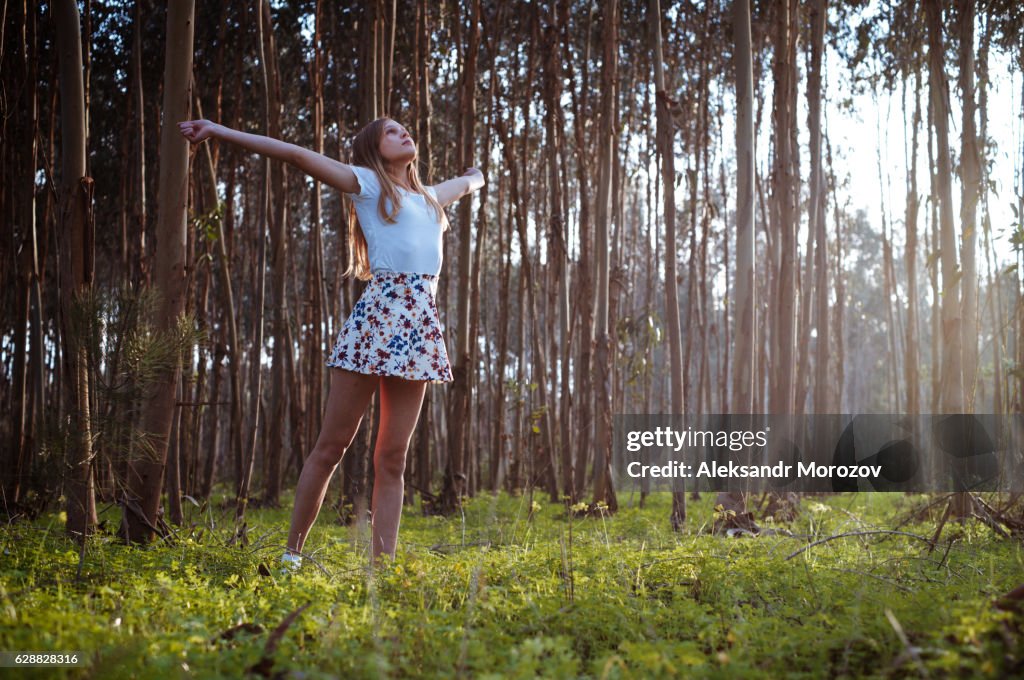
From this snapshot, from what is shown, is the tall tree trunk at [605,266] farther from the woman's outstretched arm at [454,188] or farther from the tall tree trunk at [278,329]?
the woman's outstretched arm at [454,188]

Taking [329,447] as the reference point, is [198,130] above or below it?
above

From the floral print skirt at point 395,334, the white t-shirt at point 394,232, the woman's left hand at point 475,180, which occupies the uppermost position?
the woman's left hand at point 475,180

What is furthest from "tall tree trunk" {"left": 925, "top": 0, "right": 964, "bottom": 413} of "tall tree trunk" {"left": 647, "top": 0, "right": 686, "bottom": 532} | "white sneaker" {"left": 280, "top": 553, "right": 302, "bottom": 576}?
"white sneaker" {"left": 280, "top": 553, "right": 302, "bottom": 576}

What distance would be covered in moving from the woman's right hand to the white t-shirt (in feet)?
1.69

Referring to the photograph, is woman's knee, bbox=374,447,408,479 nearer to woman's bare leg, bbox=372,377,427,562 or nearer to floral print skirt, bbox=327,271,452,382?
woman's bare leg, bbox=372,377,427,562

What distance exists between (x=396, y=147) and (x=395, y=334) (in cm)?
75

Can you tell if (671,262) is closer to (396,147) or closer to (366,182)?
(396,147)

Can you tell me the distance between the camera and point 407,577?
2.37m

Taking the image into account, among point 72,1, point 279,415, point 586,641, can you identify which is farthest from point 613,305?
point 586,641

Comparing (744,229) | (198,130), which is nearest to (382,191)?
(198,130)

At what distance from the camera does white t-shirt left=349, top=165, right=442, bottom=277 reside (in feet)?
9.75

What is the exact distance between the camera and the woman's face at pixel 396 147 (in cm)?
307

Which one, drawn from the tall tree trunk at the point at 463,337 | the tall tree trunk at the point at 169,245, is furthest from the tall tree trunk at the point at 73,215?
the tall tree trunk at the point at 463,337

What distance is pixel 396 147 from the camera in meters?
3.07
